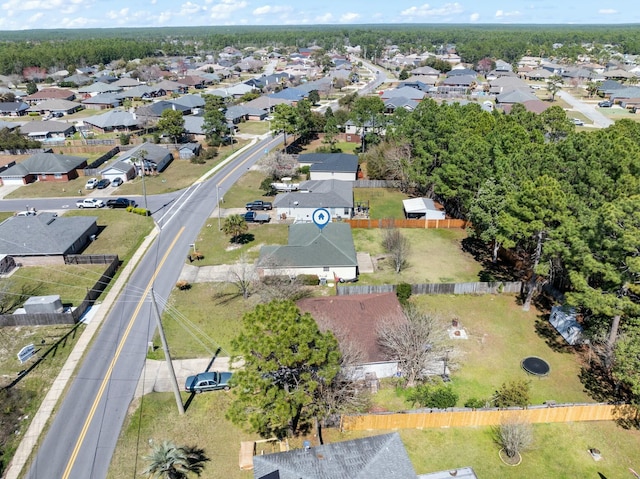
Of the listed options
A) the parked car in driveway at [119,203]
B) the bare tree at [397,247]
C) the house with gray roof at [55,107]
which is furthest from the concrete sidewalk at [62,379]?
the house with gray roof at [55,107]

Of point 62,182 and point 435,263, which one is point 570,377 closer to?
point 435,263

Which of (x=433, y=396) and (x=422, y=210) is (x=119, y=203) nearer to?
(x=422, y=210)

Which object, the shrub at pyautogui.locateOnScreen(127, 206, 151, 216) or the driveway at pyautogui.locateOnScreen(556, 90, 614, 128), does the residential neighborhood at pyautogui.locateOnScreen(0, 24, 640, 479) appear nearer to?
the shrub at pyautogui.locateOnScreen(127, 206, 151, 216)

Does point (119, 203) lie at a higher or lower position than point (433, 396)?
higher

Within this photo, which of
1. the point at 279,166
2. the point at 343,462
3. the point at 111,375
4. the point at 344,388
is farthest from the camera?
the point at 279,166

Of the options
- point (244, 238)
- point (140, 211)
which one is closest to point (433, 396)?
point (244, 238)

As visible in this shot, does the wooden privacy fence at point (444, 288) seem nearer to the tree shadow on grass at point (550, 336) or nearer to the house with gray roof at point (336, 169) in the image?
the tree shadow on grass at point (550, 336)
